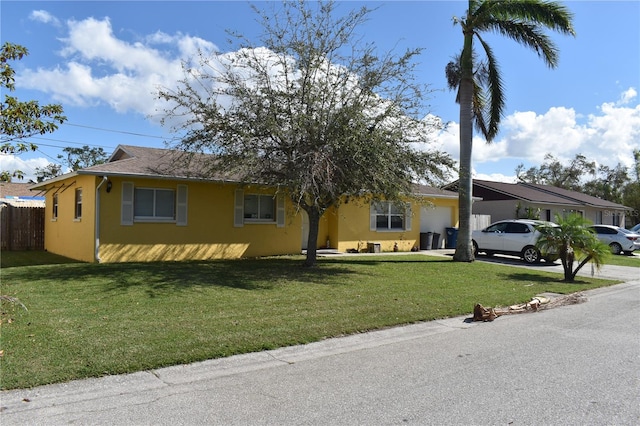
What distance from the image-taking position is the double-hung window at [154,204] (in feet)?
50.4

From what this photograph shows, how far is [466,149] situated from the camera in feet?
58.0

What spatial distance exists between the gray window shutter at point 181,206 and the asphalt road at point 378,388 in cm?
1049

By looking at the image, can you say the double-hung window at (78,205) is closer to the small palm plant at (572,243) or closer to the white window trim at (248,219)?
the white window trim at (248,219)

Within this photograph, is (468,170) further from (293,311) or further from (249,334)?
(249,334)

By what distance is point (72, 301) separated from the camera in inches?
333

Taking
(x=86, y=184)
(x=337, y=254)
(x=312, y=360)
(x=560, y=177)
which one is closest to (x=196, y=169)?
(x=86, y=184)

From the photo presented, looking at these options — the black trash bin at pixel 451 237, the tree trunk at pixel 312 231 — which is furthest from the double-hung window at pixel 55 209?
the black trash bin at pixel 451 237

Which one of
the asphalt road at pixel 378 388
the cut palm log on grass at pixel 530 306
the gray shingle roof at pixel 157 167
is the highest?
the gray shingle roof at pixel 157 167

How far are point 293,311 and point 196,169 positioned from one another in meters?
9.22

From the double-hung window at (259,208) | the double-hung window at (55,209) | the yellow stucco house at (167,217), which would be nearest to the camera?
the yellow stucco house at (167,217)

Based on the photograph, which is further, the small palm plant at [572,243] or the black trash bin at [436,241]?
the black trash bin at [436,241]

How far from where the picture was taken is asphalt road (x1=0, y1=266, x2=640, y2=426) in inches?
167

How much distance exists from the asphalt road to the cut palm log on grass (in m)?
1.38

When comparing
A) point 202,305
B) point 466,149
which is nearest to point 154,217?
point 202,305
